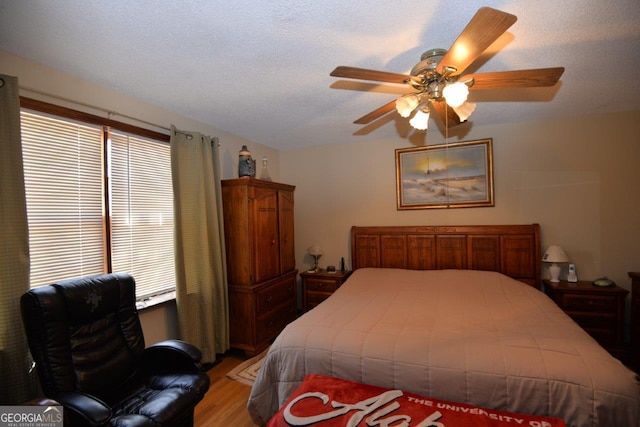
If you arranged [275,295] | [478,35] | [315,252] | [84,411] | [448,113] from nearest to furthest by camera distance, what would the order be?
[478,35] → [84,411] → [448,113] → [275,295] → [315,252]

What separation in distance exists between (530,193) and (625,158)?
887 mm

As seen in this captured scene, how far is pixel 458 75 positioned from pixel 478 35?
1.11 ft

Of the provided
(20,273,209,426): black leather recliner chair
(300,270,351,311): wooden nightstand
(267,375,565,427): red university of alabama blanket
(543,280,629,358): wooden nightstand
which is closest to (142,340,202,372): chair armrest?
(20,273,209,426): black leather recliner chair

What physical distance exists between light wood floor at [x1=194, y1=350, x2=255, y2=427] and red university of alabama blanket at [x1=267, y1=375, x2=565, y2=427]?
92 cm

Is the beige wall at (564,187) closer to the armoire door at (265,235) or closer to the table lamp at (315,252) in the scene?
the table lamp at (315,252)

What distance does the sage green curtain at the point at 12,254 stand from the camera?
1.58 metres

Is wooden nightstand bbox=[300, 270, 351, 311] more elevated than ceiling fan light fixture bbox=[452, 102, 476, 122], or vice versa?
ceiling fan light fixture bbox=[452, 102, 476, 122]

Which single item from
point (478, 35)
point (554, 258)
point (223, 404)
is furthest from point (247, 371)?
point (554, 258)

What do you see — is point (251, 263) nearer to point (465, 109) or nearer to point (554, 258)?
point (465, 109)

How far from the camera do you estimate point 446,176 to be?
11.6ft

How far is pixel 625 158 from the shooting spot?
2924 mm

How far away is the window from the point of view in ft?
6.13

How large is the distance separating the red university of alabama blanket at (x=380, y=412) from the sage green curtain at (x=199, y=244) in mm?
1612

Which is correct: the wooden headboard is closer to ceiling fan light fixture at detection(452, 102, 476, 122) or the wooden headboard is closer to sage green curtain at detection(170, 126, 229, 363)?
sage green curtain at detection(170, 126, 229, 363)
